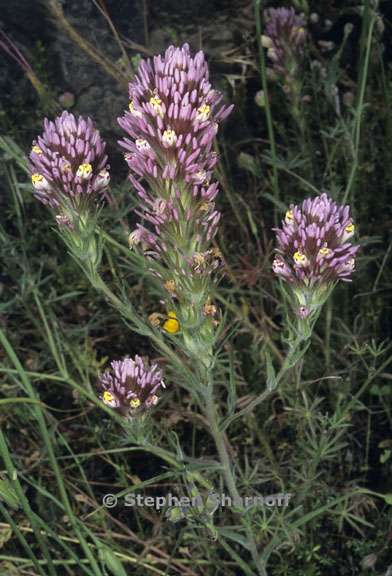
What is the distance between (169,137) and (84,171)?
243 mm

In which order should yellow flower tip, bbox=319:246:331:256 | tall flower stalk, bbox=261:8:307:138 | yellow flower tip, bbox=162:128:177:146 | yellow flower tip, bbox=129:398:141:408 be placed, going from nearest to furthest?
1. yellow flower tip, bbox=162:128:177:146
2. yellow flower tip, bbox=319:246:331:256
3. yellow flower tip, bbox=129:398:141:408
4. tall flower stalk, bbox=261:8:307:138

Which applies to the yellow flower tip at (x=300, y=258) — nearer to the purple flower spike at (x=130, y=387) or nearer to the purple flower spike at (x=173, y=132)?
the purple flower spike at (x=173, y=132)

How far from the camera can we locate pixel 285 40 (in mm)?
2439

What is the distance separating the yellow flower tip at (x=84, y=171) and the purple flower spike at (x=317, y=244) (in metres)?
0.40

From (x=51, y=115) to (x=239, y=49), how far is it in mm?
714

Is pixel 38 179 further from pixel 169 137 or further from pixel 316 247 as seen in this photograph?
pixel 316 247

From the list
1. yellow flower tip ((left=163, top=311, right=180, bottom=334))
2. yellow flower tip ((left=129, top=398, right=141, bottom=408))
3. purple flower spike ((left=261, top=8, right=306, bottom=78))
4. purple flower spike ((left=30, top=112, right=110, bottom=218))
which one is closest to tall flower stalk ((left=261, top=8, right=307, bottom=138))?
purple flower spike ((left=261, top=8, right=306, bottom=78))

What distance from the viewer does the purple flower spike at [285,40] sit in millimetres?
2418

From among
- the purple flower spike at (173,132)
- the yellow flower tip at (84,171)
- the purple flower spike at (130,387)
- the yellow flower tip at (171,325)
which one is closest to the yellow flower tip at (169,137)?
the purple flower spike at (173,132)

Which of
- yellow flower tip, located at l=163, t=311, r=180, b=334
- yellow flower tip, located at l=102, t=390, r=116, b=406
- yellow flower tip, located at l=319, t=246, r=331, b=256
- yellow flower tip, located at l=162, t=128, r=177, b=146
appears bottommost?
yellow flower tip, located at l=102, t=390, r=116, b=406

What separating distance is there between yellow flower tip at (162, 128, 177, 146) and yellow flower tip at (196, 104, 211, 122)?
0.06 metres

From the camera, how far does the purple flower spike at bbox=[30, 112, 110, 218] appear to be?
64.0 inches

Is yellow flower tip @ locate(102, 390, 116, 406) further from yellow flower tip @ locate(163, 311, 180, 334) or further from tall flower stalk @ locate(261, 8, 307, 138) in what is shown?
tall flower stalk @ locate(261, 8, 307, 138)

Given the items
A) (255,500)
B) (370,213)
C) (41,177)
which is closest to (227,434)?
(255,500)
